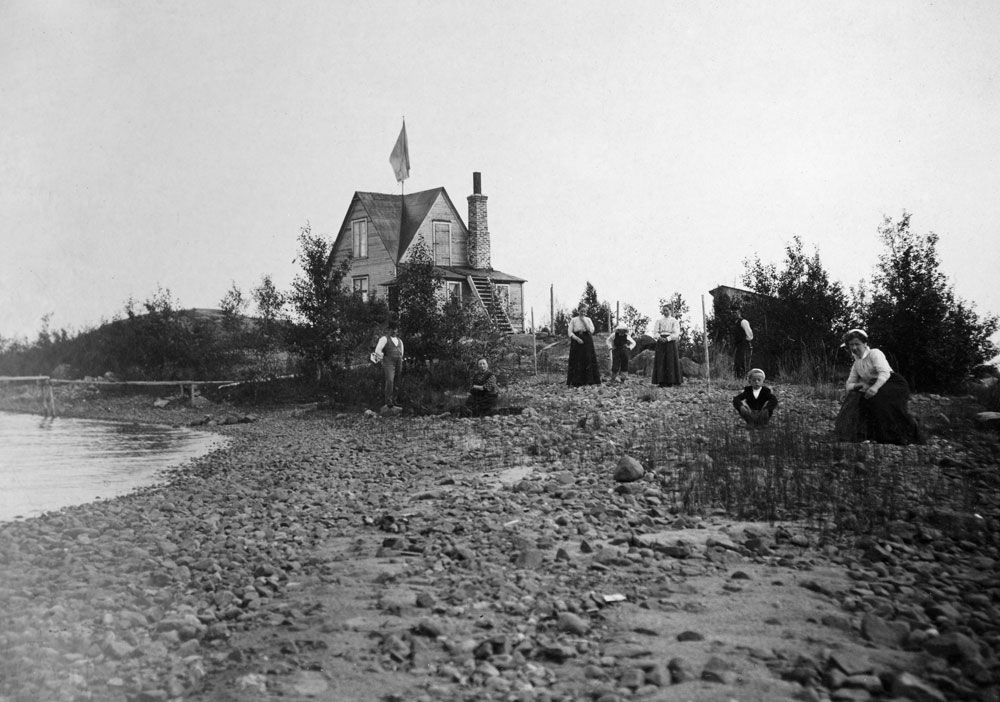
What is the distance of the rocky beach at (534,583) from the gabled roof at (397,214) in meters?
23.5

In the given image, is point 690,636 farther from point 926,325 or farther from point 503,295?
point 503,295

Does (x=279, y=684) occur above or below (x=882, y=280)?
below

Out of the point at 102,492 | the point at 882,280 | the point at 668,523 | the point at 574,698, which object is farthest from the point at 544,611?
the point at 882,280

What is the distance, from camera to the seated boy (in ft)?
34.8

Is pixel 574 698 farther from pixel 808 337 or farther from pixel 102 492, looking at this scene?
pixel 808 337

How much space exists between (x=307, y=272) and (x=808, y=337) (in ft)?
44.7

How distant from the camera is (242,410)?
21.9 m

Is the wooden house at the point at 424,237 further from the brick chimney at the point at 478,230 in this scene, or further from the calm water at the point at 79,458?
the calm water at the point at 79,458

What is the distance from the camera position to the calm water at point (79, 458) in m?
9.78

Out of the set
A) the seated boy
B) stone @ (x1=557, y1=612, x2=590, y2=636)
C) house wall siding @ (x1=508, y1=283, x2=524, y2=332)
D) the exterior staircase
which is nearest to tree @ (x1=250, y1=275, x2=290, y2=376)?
the exterior staircase

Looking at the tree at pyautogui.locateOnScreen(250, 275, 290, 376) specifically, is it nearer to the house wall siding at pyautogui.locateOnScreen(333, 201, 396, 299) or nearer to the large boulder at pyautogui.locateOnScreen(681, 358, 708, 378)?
the house wall siding at pyautogui.locateOnScreen(333, 201, 396, 299)

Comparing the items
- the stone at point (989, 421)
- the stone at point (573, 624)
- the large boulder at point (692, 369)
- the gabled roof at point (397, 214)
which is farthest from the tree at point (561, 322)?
the stone at point (573, 624)

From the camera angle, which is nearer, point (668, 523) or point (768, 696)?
point (768, 696)

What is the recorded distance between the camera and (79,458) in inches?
A: 524
